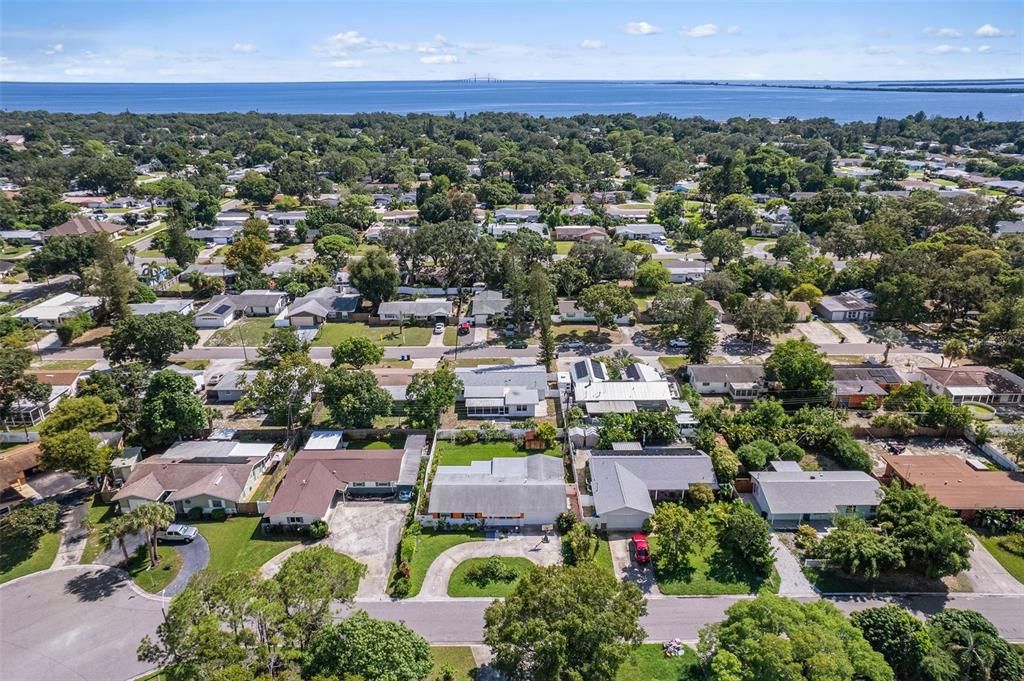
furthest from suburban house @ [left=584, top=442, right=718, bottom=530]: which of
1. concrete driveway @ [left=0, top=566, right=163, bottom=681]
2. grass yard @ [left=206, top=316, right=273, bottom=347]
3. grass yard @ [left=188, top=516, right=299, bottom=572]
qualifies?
grass yard @ [left=206, top=316, right=273, bottom=347]

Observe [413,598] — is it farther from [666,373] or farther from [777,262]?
[777,262]

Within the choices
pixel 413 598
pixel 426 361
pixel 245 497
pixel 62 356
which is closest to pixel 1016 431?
pixel 413 598

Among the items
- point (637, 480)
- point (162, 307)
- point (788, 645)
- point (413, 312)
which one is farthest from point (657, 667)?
point (162, 307)

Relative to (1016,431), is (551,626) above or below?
Answer: above

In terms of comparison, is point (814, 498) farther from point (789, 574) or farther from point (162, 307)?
point (162, 307)

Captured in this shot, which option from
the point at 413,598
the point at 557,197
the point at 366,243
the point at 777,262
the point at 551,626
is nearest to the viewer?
the point at 551,626

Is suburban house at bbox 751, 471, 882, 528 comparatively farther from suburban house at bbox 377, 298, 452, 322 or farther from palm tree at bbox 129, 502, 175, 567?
suburban house at bbox 377, 298, 452, 322

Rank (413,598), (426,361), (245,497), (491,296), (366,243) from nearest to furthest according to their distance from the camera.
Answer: (413,598) < (245,497) < (426,361) < (491,296) < (366,243)

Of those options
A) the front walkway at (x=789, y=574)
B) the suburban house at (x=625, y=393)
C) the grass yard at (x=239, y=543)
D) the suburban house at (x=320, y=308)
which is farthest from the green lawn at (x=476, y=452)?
the suburban house at (x=320, y=308)
